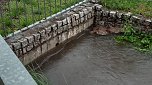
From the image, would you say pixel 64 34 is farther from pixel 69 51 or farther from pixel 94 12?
pixel 94 12

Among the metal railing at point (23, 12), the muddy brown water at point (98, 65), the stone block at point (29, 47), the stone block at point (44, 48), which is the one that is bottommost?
the muddy brown water at point (98, 65)

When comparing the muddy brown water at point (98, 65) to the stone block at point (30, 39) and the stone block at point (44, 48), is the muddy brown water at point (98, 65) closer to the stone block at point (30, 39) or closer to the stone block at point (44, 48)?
the stone block at point (44, 48)

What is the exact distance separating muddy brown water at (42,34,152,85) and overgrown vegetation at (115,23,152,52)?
0.58 feet

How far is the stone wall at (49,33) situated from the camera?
4.68 meters

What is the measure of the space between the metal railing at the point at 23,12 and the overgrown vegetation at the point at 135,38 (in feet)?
4.13

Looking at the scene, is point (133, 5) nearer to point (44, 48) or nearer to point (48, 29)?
point (48, 29)

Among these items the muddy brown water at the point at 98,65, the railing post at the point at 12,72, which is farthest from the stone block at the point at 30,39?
the railing post at the point at 12,72

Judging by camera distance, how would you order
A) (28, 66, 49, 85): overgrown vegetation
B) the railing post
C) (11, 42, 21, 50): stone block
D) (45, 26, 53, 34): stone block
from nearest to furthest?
the railing post, (28, 66, 49, 85): overgrown vegetation, (11, 42, 21, 50): stone block, (45, 26, 53, 34): stone block

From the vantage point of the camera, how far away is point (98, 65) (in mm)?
5074

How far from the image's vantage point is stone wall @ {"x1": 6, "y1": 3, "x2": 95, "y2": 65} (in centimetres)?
468

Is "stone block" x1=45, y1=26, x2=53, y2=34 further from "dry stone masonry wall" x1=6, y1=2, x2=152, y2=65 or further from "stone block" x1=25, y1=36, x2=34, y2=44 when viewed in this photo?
"stone block" x1=25, y1=36, x2=34, y2=44

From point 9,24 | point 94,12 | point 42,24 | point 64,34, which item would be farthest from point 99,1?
point 9,24

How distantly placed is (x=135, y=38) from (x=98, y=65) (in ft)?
4.02

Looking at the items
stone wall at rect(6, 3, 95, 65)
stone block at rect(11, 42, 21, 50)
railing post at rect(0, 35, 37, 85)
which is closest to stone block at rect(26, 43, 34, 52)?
stone wall at rect(6, 3, 95, 65)
